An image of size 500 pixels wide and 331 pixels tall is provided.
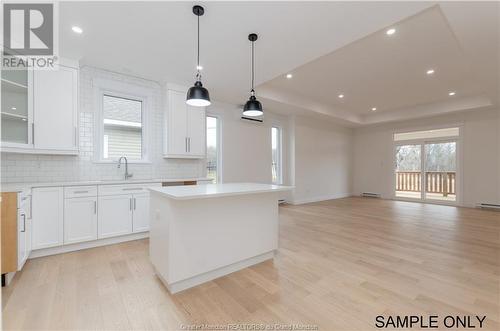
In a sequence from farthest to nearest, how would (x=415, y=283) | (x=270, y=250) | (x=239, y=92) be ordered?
(x=239, y=92) → (x=270, y=250) → (x=415, y=283)

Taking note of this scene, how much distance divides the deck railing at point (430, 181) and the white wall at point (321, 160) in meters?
1.73

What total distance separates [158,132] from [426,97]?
674 centimetres

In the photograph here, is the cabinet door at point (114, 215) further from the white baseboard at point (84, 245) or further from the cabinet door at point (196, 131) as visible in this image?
the cabinet door at point (196, 131)

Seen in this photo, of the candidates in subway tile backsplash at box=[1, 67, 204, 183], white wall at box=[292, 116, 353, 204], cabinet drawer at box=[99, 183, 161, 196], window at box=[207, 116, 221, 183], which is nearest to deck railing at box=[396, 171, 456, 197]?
white wall at box=[292, 116, 353, 204]

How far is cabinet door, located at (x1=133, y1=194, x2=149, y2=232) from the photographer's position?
3.54 m

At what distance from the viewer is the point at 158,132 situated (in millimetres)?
4324

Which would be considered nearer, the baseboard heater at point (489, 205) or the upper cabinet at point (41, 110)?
the upper cabinet at point (41, 110)

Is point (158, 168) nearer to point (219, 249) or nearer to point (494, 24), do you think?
point (219, 249)

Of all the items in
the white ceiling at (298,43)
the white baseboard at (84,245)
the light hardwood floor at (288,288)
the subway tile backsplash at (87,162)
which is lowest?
the light hardwood floor at (288,288)

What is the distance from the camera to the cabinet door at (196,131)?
4.47 metres

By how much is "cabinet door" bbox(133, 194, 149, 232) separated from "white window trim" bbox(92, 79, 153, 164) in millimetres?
810

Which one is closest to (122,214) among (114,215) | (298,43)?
(114,215)

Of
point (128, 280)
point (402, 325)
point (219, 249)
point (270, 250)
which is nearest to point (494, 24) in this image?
point (402, 325)

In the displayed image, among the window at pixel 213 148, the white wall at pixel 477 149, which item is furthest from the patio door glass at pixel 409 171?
the window at pixel 213 148
